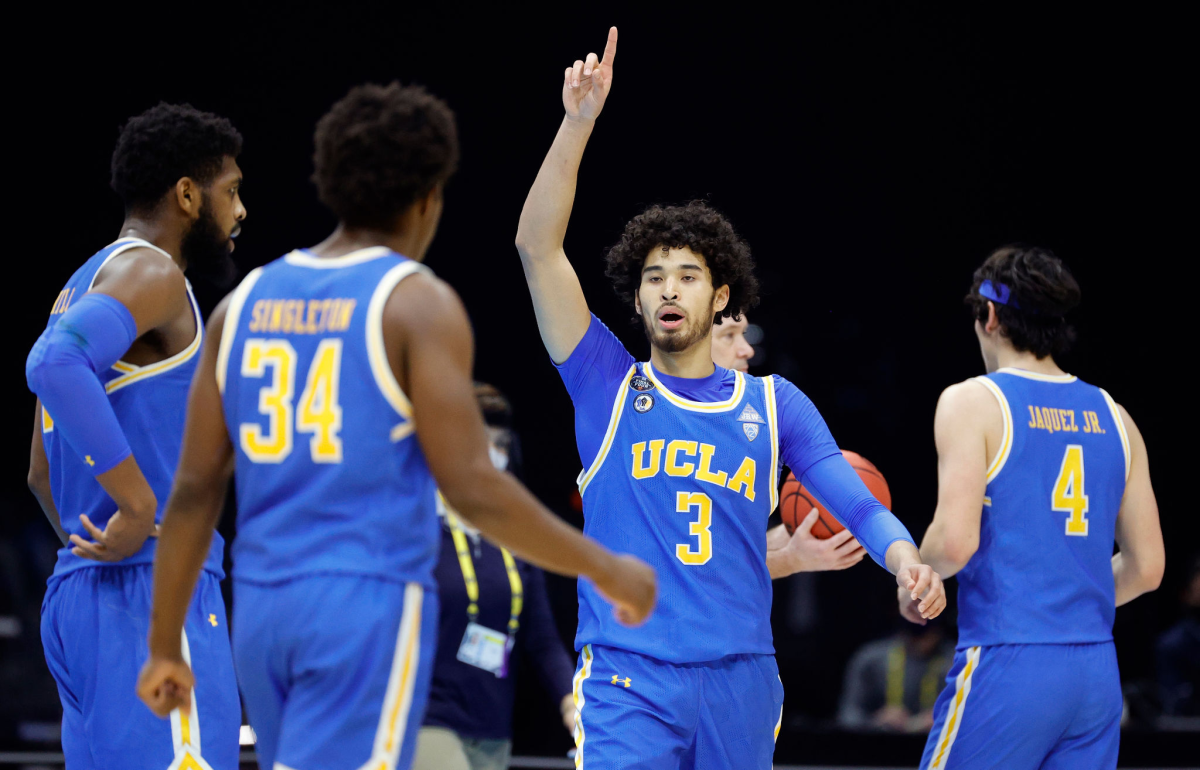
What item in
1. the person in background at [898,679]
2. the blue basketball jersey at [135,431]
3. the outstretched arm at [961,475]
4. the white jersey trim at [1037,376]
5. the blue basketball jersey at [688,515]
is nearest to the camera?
the blue basketball jersey at [135,431]

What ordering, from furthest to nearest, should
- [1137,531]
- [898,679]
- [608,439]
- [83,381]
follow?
[898,679], [1137,531], [608,439], [83,381]

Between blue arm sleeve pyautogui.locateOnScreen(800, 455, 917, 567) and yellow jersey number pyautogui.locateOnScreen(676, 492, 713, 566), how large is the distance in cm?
35

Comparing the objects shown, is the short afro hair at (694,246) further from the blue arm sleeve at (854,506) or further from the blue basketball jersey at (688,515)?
the blue arm sleeve at (854,506)

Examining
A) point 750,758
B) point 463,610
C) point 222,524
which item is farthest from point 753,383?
point 222,524

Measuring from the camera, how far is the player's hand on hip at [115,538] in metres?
2.80

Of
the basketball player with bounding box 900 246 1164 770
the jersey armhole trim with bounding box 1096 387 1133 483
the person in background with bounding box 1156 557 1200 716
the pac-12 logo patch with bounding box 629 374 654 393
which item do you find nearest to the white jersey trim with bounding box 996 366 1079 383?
the basketball player with bounding box 900 246 1164 770

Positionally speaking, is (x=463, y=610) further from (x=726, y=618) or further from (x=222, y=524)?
(x=222, y=524)

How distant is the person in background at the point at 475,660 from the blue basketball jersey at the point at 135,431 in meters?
1.18

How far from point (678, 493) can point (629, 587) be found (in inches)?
42.0

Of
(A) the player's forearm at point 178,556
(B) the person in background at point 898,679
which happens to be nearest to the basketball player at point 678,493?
(A) the player's forearm at point 178,556

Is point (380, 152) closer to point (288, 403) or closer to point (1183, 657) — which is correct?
point (288, 403)

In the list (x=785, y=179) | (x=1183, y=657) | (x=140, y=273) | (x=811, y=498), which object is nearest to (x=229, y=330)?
(x=140, y=273)

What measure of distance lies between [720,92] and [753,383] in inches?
239

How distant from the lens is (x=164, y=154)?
10.4ft
